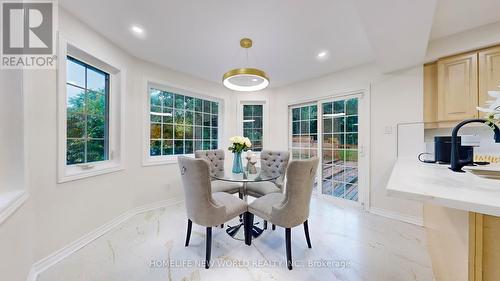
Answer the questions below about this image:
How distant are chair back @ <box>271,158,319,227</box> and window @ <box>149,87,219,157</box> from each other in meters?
2.41

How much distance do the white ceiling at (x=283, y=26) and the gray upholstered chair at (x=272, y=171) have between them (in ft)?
4.84

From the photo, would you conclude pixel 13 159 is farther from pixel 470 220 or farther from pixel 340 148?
pixel 340 148

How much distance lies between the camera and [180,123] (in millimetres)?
3443

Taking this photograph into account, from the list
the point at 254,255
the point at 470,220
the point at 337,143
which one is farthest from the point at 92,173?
the point at 337,143

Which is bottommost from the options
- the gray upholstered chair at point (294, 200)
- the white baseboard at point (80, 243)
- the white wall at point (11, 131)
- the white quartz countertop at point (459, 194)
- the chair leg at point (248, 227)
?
the white baseboard at point (80, 243)

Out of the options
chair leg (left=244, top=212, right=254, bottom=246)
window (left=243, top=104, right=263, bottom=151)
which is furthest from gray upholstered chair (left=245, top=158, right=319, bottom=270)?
window (left=243, top=104, right=263, bottom=151)

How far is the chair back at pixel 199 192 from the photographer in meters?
1.57

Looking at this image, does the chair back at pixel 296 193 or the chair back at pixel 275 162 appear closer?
the chair back at pixel 296 193

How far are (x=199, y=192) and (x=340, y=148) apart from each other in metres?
2.70

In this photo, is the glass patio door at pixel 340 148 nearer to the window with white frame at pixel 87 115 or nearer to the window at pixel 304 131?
the window at pixel 304 131

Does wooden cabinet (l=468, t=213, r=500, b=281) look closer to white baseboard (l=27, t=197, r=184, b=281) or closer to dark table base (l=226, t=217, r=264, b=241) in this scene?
dark table base (l=226, t=217, r=264, b=241)

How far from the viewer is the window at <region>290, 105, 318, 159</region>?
3.67 meters

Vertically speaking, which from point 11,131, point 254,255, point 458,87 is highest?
point 458,87

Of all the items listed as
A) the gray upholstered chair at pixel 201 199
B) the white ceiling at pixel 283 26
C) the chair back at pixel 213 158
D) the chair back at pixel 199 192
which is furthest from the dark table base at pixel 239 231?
the white ceiling at pixel 283 26
